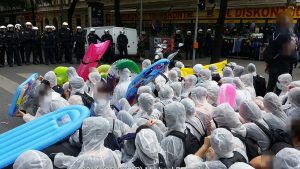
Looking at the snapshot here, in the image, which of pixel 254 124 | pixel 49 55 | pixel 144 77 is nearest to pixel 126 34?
pixel 49 55

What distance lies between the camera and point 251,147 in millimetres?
3328

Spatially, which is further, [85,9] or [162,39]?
[85,9]

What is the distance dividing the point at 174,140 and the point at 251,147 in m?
0.71

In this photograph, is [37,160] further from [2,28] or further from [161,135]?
[2,28]

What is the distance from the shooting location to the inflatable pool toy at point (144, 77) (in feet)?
20.7

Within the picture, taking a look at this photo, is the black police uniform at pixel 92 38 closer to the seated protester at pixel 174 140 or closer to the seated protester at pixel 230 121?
the seated protester at pixel 174 140

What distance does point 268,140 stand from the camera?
3.49 metres

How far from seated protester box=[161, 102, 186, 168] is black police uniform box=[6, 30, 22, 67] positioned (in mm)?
13127

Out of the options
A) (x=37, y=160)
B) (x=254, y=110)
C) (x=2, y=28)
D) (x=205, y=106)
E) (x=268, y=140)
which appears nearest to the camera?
(x=37, y=160)

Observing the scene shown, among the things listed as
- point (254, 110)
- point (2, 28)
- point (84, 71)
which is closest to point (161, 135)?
point (254, 110)

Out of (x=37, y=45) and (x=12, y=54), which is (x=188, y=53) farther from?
(x=12, y=54)

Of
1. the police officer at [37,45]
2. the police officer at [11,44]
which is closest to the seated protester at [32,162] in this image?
the police officer at [11,44]

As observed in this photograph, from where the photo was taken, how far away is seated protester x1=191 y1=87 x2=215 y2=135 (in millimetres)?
4070

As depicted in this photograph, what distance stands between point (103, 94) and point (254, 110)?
2200 millimetres
